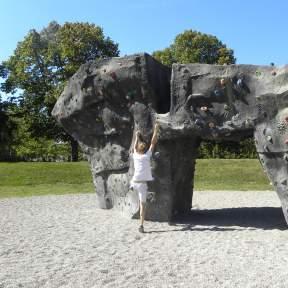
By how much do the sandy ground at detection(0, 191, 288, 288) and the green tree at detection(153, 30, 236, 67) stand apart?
Answer: 101 ft

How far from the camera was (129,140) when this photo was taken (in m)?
11.0

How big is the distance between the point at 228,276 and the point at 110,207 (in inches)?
245

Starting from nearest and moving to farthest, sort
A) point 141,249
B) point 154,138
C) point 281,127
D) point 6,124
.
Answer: point 141,249
point 281,127
point 154,138
point 6,124

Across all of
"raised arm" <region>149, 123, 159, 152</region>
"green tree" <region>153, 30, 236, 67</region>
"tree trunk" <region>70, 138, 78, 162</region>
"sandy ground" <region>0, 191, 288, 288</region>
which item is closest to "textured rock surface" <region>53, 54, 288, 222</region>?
"raised arm" <region>149, 123, 159, 152</region>

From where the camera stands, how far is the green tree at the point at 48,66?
39.1 metres

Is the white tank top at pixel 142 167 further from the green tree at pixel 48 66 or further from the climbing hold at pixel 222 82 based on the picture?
the green tree at pixel 48 66

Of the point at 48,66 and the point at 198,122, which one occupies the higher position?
the point at 48,66

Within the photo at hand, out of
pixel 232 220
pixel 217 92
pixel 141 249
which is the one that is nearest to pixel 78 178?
pixel 232 220

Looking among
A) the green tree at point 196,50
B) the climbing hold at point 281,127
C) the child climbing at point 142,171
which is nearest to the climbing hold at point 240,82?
the climbing hold at point 281,127

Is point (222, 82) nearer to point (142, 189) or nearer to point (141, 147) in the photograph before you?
point (141, 147)

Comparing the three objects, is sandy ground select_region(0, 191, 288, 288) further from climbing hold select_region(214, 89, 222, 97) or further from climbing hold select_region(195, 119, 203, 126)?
climbing hold select_region(214, 89, 222, 97)

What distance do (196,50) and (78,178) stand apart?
76.2 feet

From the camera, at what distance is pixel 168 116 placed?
9.88 meters

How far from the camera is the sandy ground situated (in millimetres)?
6273
